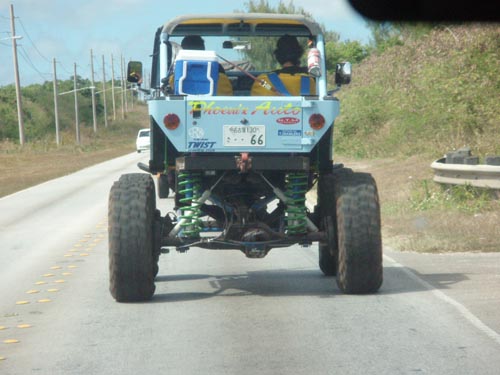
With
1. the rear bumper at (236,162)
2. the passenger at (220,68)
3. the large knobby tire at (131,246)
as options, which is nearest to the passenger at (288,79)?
the passenger at (220,68)

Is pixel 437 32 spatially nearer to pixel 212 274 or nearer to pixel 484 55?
pixel 484 55

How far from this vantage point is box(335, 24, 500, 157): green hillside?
92.0 feet

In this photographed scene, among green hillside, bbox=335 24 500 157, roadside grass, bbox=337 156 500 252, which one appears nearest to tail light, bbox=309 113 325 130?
roadside grass, bbox=337 156 500 252

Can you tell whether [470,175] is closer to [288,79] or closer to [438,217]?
[438,217]

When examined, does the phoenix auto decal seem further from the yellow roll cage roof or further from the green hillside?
the green hillside

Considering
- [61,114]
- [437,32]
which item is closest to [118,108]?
[61,114]

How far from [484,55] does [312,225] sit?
20.5 meters

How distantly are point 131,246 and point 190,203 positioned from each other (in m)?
0.96

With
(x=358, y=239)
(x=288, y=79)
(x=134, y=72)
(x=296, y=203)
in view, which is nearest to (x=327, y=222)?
(x=296, y=203)

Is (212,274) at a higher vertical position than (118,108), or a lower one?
higher

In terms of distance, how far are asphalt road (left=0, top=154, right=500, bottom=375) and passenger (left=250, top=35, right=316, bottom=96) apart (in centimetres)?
202

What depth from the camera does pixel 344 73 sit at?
11523 millimetres

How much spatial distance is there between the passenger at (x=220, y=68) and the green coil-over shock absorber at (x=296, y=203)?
3.88 feet

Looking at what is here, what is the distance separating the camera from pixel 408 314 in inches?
385
